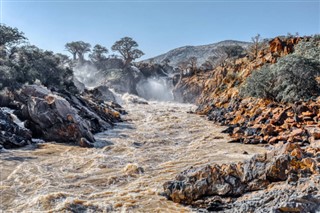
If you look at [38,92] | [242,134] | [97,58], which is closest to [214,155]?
[242,134]

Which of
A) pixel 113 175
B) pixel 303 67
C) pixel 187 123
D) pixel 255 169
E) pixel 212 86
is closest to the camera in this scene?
pixel 255 169

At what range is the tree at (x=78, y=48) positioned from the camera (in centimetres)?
6569

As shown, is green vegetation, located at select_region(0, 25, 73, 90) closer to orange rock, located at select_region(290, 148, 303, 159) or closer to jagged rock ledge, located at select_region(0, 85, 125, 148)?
jagged rock ledge, located at select_region(0, 85, 125, 148)

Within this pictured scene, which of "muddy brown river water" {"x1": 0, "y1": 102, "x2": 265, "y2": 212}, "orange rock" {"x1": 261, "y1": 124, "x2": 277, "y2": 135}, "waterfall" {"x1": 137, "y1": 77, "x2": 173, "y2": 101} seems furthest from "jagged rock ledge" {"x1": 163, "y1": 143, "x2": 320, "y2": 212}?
"waterfall" {"x1": 137, "y1": 77, "x2": 173, "y2": 101}

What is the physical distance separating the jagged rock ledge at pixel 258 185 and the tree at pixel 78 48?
62694mm

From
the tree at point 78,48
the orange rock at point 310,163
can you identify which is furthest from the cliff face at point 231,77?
the tree at point 78,48

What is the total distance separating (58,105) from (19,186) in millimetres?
7941

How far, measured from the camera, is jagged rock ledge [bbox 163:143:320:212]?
6340mm

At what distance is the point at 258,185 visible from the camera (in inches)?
285

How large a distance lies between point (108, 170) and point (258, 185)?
570 centimetres

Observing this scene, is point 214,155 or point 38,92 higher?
point 38,92

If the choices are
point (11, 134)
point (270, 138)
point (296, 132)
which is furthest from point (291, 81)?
point (11, 134)

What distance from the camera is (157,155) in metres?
13.1

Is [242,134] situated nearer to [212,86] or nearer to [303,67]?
[303,67]
